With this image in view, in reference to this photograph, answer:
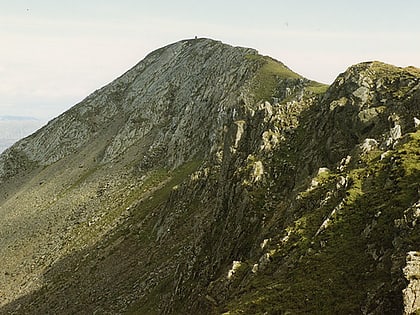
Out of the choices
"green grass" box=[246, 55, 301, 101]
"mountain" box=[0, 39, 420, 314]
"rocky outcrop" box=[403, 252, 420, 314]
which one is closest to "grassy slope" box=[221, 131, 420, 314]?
"mountain" box=[0, 39, 420, 314]

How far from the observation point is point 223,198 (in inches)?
1658

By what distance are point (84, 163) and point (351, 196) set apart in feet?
302

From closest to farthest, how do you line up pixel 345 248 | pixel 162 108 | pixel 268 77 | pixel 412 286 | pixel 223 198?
pixel 412 286 → pixel 345 248 → pixel 223 198 → pixel 268 77 → pixel 162 108

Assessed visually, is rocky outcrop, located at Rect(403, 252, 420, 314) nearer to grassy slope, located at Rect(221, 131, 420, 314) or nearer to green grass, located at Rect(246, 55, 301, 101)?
grassy slope, located at Rect(221, 131, 420, 314)

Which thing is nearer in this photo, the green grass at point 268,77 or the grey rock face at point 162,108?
the green grass at point 268,77

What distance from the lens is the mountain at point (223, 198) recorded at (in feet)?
71.7

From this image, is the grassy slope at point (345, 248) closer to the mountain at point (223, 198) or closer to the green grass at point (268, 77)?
the mountain at point (223, 198)

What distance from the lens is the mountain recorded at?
71.7ft

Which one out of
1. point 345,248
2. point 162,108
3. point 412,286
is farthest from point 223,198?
point 162,108

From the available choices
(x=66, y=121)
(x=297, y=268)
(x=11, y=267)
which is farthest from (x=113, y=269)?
(x=66, y=121)

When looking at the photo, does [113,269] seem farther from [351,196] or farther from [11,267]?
[351,196]

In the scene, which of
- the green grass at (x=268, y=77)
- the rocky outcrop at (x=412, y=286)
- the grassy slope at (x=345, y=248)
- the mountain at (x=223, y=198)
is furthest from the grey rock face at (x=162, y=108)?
the rocky outcrop at (x=412, y=286)

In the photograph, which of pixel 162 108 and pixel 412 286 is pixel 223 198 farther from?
pixel 162 108

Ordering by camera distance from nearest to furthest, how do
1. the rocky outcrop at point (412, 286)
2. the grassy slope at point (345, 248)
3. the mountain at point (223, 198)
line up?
the rocky outcrop at point (412, 286), the grassy slope at point (345, 248), the mountain at point (223, 198)
